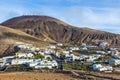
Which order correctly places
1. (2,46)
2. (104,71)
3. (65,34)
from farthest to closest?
(65,34)
(2,46)
(104,71)

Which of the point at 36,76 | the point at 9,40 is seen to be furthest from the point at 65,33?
the point at 36,76

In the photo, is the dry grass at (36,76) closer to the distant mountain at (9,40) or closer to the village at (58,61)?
the village at (58,61)

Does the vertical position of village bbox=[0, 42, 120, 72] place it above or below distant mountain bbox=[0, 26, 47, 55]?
below

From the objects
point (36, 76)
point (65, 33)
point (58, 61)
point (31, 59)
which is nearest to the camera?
point (36, 76)

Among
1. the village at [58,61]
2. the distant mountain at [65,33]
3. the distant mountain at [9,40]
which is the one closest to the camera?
the village at [58,61]

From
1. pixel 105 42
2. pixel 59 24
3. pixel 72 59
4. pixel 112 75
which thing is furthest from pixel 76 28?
pixel 112 75

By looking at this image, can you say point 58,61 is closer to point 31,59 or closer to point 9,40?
point 31,59

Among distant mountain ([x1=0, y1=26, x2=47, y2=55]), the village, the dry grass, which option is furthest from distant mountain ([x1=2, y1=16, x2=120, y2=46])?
the dry grass

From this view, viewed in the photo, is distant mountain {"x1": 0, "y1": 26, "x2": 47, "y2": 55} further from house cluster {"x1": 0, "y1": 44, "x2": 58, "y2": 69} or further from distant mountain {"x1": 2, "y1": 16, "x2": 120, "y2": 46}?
distant mountain {"x1": 2, "y1": 16, "x2": 120, "y2": 46}

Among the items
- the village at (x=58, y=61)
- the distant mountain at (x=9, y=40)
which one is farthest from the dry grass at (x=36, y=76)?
the distant mountain at (x=9, y=40)

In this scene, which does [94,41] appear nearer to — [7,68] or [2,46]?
[2,46]

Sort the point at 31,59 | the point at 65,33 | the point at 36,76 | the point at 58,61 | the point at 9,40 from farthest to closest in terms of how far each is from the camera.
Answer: the point at 65,33, the point at 9,40, the point at 58,61, the point at 31,59, the point at 36,76
